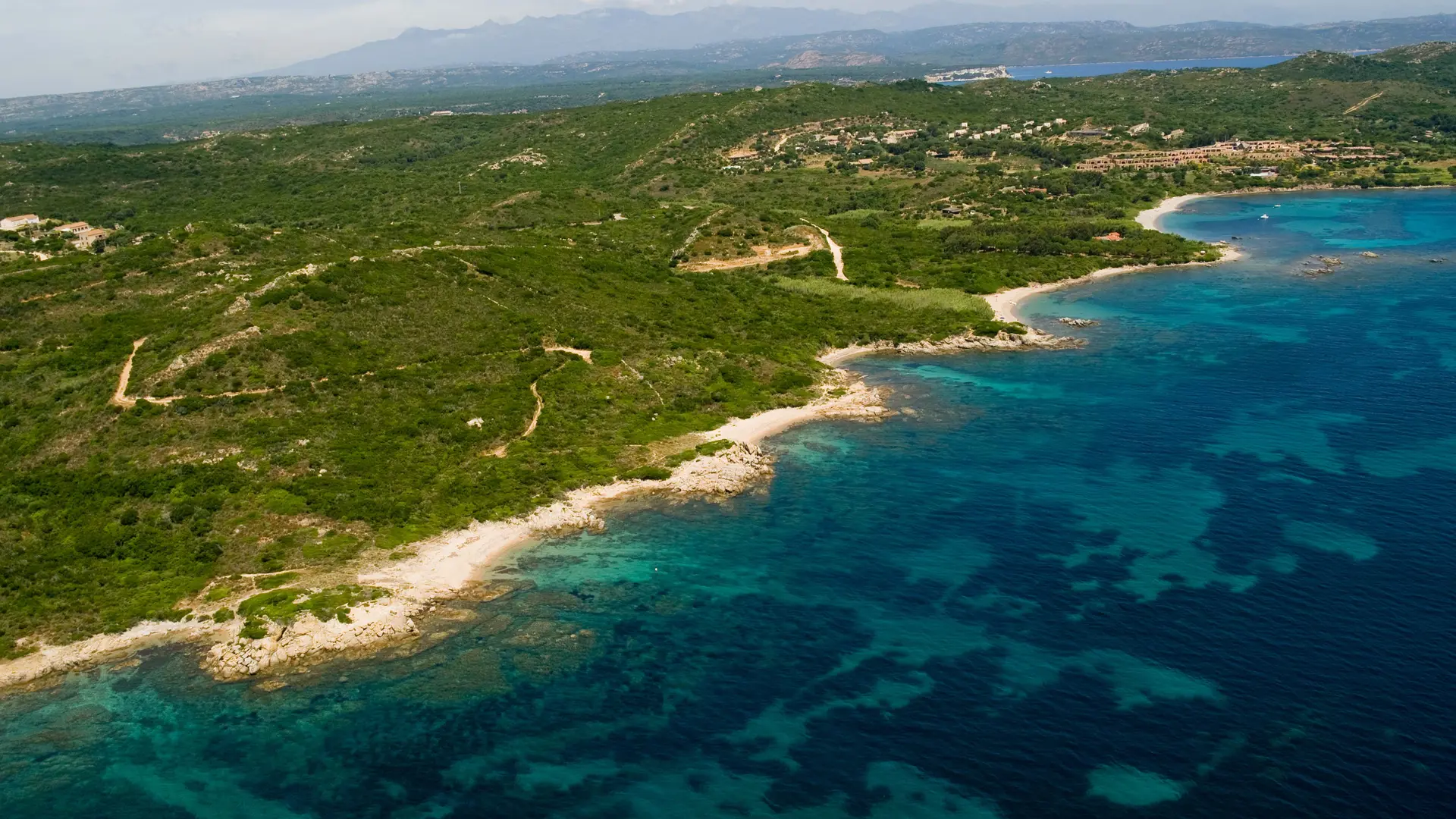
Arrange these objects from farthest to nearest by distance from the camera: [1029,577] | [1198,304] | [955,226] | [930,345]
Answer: [955,226] < [1198,304] < [930,345] < [1029,577]

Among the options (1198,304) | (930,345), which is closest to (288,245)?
(930,345)

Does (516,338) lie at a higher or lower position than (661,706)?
higher

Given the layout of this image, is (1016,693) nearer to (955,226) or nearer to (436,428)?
(436,428)

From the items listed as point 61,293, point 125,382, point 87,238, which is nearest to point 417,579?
point 125,382

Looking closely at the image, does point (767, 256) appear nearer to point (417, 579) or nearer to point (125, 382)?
point (125, 382)

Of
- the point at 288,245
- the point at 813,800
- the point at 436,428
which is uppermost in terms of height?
the point at 288,245

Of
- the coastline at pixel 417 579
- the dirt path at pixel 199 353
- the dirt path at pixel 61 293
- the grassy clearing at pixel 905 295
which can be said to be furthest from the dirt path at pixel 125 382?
the grassy clearing at pixel 905 295
